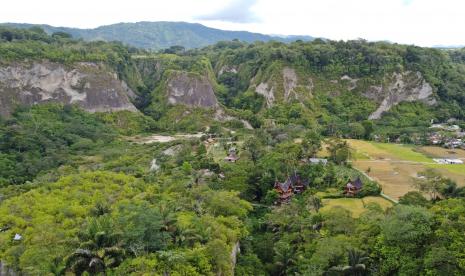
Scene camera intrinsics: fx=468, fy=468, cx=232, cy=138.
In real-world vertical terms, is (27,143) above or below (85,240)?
below

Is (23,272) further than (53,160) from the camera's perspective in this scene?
No

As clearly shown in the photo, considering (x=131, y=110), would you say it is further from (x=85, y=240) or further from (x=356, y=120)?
(x=85, y=240)

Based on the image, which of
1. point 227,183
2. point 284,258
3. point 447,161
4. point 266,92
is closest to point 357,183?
point 227,183

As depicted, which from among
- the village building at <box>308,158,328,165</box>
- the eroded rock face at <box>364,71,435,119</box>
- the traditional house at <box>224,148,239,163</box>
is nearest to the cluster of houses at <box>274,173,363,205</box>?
the village building at <box>308,158,328,165</box>

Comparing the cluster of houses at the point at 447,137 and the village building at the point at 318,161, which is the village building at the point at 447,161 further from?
the village building at the point at 318,161

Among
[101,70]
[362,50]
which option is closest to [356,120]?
[362,50]

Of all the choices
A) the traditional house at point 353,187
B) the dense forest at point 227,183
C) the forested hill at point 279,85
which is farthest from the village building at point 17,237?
the forested hill at point 279,85

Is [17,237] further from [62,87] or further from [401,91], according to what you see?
[401,91]
